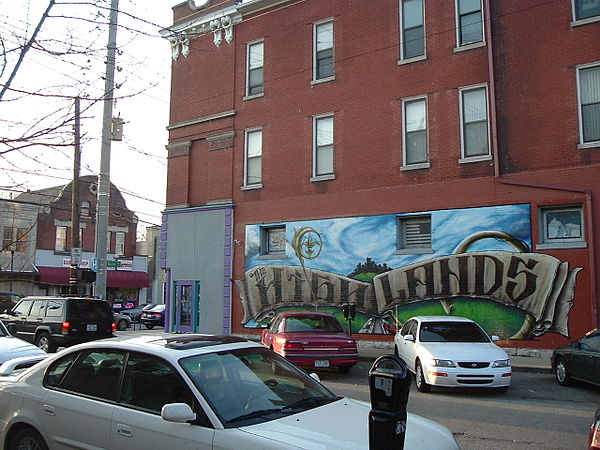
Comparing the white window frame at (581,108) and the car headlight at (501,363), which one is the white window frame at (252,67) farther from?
the car headlight at (501,363)

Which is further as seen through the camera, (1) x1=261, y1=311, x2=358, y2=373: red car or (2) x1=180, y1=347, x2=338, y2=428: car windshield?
(1) x1=261, y1=311, x2=358, y2=373: red car

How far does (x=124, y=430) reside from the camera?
4.43m

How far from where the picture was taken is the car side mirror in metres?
4.01

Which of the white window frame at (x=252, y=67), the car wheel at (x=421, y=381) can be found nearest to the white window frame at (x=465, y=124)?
the white window frame at (x=252, y=67)

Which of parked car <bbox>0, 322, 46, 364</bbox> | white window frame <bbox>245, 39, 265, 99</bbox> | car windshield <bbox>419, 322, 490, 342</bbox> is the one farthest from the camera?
white window frame <bbox>245, 39, 265, 99</bbox>

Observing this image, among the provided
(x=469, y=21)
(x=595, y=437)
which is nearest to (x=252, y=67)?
(x=469, y=21)

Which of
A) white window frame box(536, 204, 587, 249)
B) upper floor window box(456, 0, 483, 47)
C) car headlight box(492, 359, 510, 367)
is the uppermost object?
upper floor window box(456, 0, 483, 47)

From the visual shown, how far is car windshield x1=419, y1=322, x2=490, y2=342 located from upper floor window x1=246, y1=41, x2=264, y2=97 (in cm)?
1315

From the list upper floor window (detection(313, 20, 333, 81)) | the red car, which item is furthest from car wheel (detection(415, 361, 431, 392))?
upper floor window (detection(313, 20, 333, 81))

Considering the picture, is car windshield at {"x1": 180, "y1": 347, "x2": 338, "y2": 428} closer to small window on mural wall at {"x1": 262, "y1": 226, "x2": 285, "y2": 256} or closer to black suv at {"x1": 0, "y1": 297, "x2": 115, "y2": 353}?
black suv at {"x1": 0, "y1": 297, "x2": 115, "y2": 353}

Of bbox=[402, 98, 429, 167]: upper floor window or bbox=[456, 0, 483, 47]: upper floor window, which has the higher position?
bbox=[456, 0, 483, 47]: upper floor window

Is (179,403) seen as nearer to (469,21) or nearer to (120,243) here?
(469,21)

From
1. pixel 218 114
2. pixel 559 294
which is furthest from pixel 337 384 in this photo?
pixel 218 114

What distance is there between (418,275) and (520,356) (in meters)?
3.70
